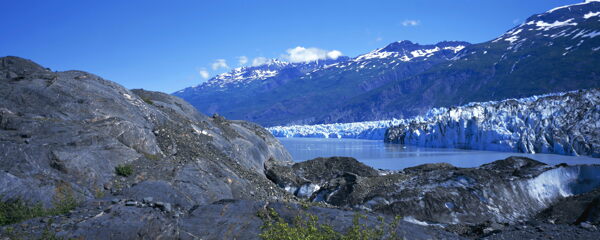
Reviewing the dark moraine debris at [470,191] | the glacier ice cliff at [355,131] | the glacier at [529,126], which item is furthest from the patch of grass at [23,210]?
the glacier ice cliff at [355,131]

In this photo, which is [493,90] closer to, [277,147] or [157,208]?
[277,147]

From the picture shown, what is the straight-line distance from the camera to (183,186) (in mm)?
9719

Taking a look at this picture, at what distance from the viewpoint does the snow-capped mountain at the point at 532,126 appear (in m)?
39.9

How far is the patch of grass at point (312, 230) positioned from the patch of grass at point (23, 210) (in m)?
3.17

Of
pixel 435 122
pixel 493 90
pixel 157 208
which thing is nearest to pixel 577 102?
pixel 435 122

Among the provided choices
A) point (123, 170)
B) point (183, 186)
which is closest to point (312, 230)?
point (183, 186)

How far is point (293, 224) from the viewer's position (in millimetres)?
6688

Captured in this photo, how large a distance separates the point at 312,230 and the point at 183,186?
15.4 ft

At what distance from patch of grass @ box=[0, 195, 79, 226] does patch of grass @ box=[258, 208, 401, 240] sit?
317cm

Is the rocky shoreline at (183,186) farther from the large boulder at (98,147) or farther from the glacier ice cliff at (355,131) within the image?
the glacier ice cliff at (355,131)

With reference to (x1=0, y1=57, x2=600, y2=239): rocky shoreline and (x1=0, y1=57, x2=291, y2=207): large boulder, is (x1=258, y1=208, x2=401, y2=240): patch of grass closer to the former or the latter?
(x1=0, y1=57, x2=600, y2=239): rocky shoreline

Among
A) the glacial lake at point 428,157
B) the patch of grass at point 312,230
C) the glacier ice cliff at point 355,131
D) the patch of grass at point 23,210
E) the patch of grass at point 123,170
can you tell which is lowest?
the glacial lake at point 428,157

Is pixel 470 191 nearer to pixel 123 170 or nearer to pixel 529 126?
pixel 123 170

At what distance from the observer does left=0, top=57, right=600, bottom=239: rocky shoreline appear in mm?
6422
